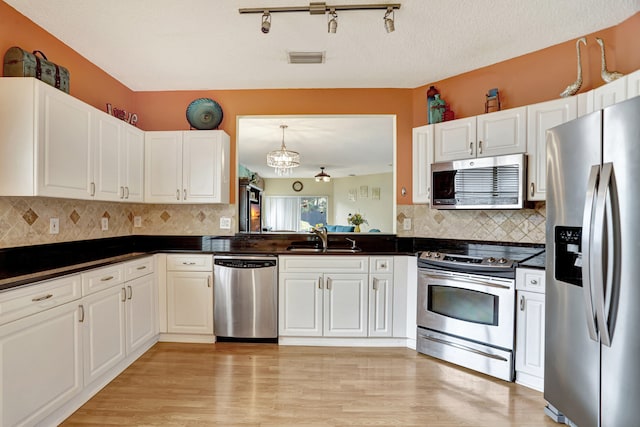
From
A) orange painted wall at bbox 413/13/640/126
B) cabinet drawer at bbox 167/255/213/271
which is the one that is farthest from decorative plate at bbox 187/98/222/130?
orange painted wall at bbox 413/13/640/126

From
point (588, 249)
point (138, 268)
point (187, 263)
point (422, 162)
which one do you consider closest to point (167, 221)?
point (187, 263)

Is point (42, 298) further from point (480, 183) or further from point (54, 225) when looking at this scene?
point (480, 183)

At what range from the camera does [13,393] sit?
Answer: 1618 millimetres

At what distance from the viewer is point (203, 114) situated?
337 centimetres

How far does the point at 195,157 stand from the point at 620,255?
10.8ft

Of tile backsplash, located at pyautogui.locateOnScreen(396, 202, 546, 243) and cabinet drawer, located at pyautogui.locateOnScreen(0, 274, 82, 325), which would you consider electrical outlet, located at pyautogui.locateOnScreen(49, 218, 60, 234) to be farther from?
tile backsplash, located at pyautogui.locateOnScreen(396, 202, 546, 243)

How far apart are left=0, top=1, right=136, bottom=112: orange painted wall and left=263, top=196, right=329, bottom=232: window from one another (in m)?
7.46

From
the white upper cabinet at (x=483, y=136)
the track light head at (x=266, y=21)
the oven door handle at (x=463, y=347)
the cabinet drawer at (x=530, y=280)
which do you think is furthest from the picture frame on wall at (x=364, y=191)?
the track light head at (x=266, y=21)

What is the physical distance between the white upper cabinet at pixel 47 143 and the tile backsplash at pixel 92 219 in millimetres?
289

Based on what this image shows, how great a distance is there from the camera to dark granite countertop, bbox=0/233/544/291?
2.30 metres

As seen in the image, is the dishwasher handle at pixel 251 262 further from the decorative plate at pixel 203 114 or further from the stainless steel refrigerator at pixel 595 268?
the stainless steel refrigerator at pixel 595 268

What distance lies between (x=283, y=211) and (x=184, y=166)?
303 inches

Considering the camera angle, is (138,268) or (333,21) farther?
(138,268)

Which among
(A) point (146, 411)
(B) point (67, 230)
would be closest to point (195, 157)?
(B) point (67, 230)
